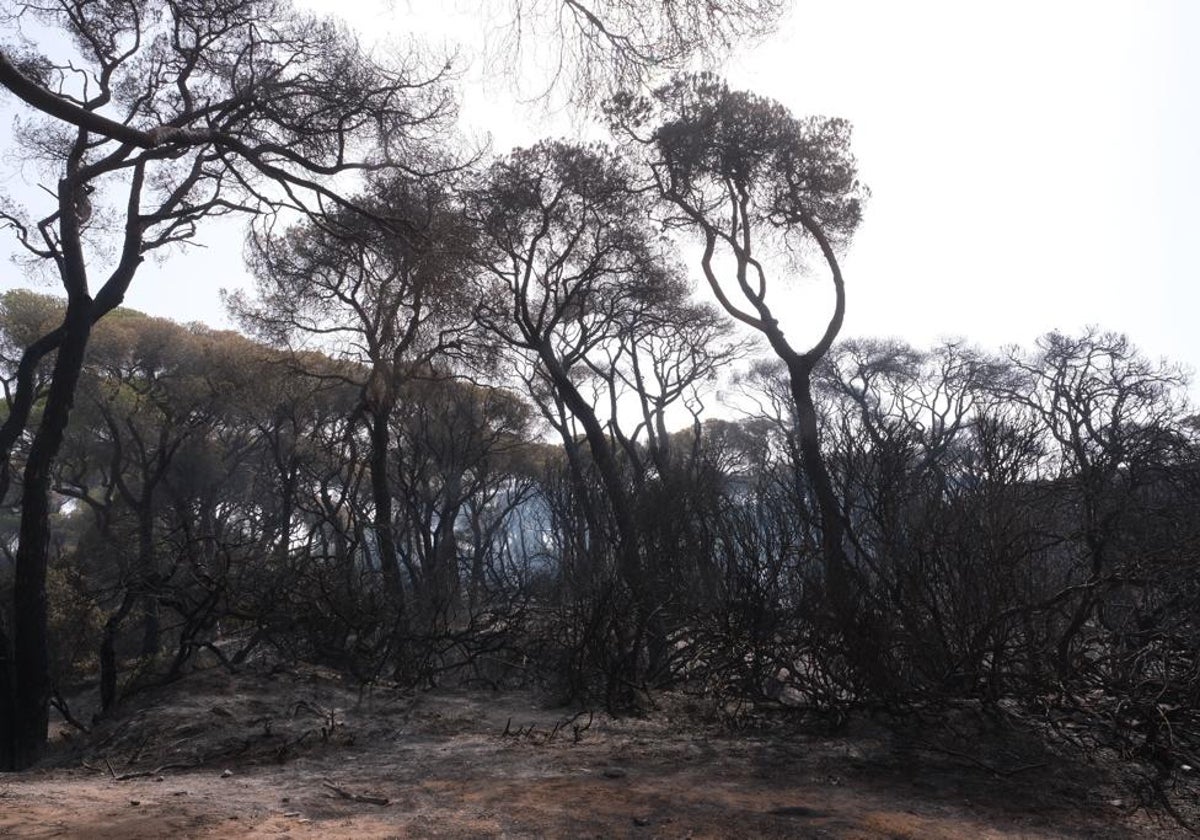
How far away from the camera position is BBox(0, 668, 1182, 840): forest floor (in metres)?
3.85

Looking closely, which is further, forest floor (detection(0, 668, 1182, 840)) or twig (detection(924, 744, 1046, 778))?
twig (detection(924, 744, 1046, 778))

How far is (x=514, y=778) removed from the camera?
15.7 feet

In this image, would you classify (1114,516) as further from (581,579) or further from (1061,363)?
(1061,363)

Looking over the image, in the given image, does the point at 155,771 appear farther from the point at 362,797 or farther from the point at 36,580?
the point at 36,580

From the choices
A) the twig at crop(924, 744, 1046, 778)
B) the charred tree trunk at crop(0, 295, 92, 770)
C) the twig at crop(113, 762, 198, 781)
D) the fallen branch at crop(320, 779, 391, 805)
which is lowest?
the twig at crop(924, 744, 1046, 778)

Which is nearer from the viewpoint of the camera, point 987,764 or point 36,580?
point 987,764

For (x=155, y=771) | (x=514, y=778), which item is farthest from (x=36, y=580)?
(x=514, y=778)

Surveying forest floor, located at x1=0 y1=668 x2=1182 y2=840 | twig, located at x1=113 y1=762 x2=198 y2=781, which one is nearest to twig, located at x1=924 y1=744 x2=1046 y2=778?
forest floor, located at x1=0 y1=668 x2=1182 y2=840

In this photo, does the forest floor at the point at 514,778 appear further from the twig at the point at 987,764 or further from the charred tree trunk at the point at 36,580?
the charred tree trunk at the point at 36,580

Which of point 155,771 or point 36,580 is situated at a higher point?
point 36,580

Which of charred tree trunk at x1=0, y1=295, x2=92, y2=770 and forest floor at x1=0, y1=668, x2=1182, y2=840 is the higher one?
charred tree trunk at x1=0, y1=295, x2=92, y2=770

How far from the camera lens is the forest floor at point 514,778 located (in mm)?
3846

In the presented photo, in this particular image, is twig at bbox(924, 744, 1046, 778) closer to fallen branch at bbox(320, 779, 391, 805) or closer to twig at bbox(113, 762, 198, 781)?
fallen branch at bbox(320, 779, 391, 805)

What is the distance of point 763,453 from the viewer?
27.1 feet
